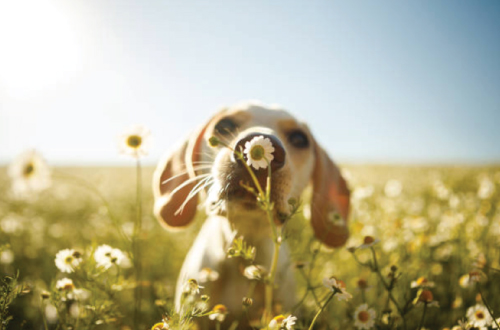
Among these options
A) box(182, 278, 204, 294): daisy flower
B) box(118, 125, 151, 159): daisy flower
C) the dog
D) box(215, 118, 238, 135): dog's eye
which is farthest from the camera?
box(215, 118, 238, 135): dog's eye

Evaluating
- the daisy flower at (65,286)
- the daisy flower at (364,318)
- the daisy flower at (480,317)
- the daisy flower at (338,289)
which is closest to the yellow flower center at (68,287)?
the daisy flower at (65,286)

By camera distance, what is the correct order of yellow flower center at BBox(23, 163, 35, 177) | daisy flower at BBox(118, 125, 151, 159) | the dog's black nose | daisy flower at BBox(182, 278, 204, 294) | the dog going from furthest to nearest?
the dog → daisy flower at BBox(118, 125, 151, 159) → yellow flower center at BBox(23, 163, 35, 177) → the dog's black nose → daisy flower at BBox(182, 278, 204, 294)

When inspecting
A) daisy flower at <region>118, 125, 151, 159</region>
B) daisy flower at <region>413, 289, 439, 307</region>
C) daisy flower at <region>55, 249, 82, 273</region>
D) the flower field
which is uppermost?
daisy flower at <region>118, 125, 151, 159</region>

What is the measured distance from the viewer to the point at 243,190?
1.64 meters

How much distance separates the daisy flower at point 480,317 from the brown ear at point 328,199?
882 millimetres

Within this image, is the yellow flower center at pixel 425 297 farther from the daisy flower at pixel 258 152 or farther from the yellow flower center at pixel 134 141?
the yellow flower center at pixel 134 141

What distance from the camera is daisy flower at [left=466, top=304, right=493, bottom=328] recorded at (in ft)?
4.92

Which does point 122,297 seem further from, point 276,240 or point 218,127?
point 276,240

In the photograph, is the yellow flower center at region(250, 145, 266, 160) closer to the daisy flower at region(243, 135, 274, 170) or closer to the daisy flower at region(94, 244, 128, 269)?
the daisy flower at region(243, 135, 274, 170)

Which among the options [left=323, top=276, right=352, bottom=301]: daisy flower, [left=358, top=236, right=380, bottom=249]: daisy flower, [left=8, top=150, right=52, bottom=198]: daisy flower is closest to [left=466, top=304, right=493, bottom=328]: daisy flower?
[left=358, top=236, right=380, bottom=249]: daisy flower

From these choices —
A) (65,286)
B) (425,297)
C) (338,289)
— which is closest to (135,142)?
(65,286)

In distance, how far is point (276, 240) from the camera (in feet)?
3.98

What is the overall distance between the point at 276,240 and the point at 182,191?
1.01 m

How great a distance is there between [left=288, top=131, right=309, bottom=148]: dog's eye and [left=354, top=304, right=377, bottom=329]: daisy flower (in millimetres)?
1062
